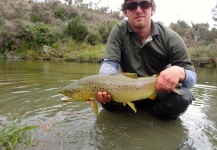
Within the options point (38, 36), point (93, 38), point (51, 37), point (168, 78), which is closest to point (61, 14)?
point (51, 37)

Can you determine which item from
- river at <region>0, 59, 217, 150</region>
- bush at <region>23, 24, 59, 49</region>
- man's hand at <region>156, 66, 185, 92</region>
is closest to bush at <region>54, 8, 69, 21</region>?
bush at <region>23, 24, 59, 49</region>

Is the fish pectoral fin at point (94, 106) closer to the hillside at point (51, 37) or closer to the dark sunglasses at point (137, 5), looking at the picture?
the dark sunglasses at point (137, 5)

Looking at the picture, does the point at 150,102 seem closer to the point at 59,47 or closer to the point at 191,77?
the point at 191,77

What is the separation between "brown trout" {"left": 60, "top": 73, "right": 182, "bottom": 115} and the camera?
271cm

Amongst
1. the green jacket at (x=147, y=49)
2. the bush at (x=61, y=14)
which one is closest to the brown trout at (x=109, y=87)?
the green jacket at (x=147, y=49)

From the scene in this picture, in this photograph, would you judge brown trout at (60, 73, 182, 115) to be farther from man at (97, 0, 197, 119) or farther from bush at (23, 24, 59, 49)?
bush at (23, 24, 59, 49)

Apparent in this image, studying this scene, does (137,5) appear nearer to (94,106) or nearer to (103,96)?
(103,96)

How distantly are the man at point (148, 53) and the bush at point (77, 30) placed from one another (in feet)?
72.9

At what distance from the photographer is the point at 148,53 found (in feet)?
11.7

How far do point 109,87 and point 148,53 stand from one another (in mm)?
1076

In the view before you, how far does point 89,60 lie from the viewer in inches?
781

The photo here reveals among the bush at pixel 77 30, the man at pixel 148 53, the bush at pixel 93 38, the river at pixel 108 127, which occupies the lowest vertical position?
the river at pixel 108 127

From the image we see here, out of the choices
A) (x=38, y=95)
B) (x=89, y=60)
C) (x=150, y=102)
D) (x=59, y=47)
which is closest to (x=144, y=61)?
(x=150, y=102)

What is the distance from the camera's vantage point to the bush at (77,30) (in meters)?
25.5
